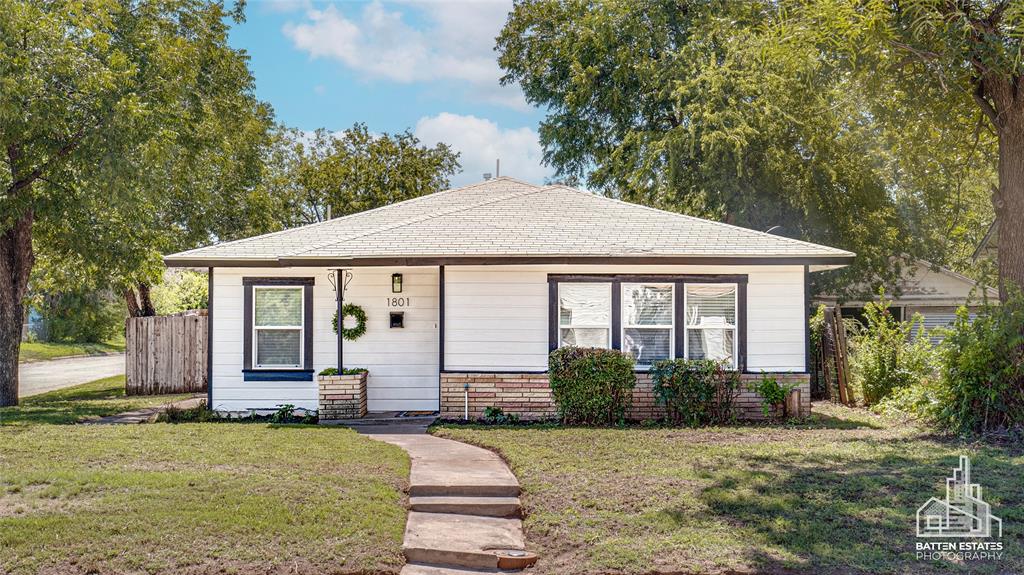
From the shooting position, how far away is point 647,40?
22094 mm

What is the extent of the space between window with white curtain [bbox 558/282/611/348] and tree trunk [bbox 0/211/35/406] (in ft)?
36.2

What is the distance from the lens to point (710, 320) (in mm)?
12195

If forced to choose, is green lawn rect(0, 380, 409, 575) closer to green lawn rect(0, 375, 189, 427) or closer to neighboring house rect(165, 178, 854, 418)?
green lawn rect(0, 375, 189, 427)

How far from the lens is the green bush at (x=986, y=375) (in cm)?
991

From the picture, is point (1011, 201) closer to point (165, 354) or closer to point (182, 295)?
point (165, 354)

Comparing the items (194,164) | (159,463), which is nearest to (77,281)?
(194,164)

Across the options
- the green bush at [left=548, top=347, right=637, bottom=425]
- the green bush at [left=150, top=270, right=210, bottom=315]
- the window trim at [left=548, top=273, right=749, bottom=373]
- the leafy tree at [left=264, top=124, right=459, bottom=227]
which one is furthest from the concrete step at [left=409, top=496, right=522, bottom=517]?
the leafy tree at [left=264, top=124, right=459, bottom=227]

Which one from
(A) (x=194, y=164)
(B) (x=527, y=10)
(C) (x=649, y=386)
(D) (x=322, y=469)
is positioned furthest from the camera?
(B) (x=527, y=10)

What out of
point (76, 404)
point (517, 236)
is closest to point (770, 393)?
point (517, 236)

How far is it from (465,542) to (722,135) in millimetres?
15088

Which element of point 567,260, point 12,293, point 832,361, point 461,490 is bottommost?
point 461,490

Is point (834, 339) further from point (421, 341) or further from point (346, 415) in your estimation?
point (346, 415)

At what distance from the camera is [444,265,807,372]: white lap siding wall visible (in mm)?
12008

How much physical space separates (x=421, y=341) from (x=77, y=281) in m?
12.8
